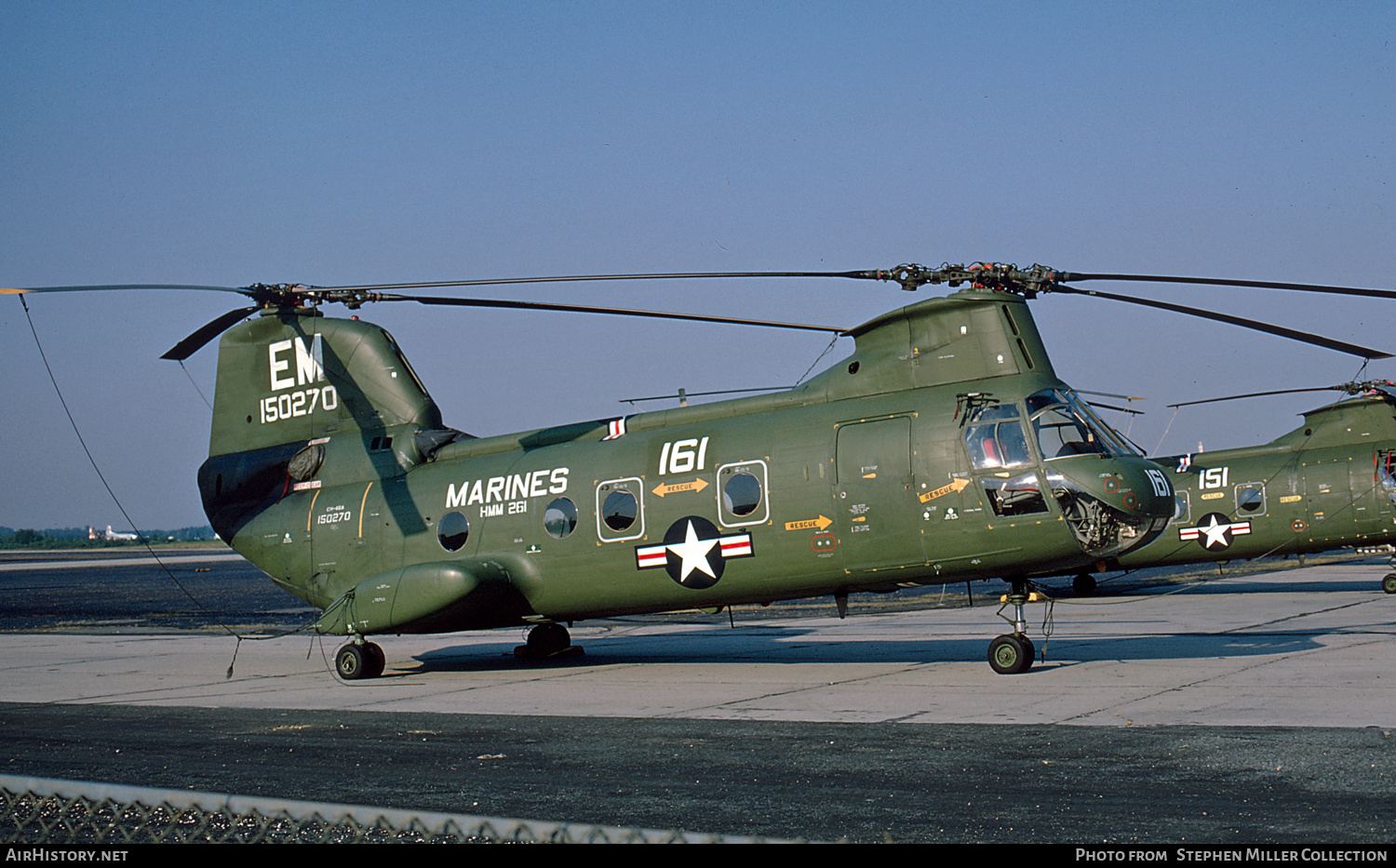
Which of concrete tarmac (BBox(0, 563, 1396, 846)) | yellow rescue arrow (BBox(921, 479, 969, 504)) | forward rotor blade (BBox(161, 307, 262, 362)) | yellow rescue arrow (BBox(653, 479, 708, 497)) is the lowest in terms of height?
concrete tarmac (BBox(0, 563, 1396, 846))

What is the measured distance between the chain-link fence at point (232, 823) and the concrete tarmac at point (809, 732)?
985 mm

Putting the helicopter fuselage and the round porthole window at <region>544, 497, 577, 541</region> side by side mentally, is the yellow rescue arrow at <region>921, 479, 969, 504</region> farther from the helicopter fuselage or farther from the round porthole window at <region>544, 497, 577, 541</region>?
the round porthole window at <region>544, 497, 577, 541</region>

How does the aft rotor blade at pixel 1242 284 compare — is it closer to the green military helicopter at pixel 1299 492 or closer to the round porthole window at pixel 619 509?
the round porthole window at pixel 619 509

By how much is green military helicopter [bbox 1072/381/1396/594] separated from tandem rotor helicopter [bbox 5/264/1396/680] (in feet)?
51.6

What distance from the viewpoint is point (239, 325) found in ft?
67.2

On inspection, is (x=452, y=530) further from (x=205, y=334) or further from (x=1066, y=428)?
(x=1066, y=428)

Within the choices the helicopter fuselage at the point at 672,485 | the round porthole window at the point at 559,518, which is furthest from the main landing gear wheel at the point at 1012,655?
the round porthole window at the point at 559,518

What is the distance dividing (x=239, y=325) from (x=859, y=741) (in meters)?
14.8

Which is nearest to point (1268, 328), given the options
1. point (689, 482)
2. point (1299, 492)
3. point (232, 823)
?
point (689, 482)

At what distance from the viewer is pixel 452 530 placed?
1784 cm

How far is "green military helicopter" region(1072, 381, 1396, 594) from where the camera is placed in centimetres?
2953

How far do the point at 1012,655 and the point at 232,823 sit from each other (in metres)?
10.2

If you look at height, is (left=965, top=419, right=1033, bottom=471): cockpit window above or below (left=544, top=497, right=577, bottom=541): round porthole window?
above

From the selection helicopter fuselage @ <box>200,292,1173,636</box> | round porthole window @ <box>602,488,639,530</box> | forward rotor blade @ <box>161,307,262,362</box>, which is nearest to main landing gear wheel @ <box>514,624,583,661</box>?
helicopter fuselage @ <box>200,292,1173,636</box>
